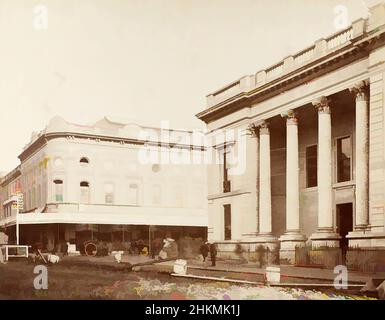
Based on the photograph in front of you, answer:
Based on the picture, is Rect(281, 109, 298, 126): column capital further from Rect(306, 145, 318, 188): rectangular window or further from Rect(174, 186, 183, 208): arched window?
Rect(174, 186, 183, 208): arched window

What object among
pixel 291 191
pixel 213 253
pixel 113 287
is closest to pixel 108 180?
pixel 113 287

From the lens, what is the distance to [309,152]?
13.3 m

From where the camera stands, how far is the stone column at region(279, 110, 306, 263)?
12.7 metres

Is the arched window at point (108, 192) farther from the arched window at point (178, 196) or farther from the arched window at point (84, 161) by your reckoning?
the arched window at point (178, 196)

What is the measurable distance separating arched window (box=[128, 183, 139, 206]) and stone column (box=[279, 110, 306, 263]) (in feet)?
10.5

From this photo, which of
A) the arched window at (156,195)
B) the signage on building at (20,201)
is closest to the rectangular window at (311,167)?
the arched window at (156,195)

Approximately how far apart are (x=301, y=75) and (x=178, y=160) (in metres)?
3.14

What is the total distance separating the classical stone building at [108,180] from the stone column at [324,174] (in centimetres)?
253

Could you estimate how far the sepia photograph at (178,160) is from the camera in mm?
12180

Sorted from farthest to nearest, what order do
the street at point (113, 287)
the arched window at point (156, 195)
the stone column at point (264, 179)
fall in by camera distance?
1. the stone column at point (264, 179)
2. the arched window at point (156, 195)
3. the street at point (113, 287)

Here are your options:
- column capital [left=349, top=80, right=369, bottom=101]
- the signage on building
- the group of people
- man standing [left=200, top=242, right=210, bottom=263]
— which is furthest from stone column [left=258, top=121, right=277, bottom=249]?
the signage on building

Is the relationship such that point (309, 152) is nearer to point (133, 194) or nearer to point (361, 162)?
point (361, 162)

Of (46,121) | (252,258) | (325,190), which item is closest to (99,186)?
(46,121)
